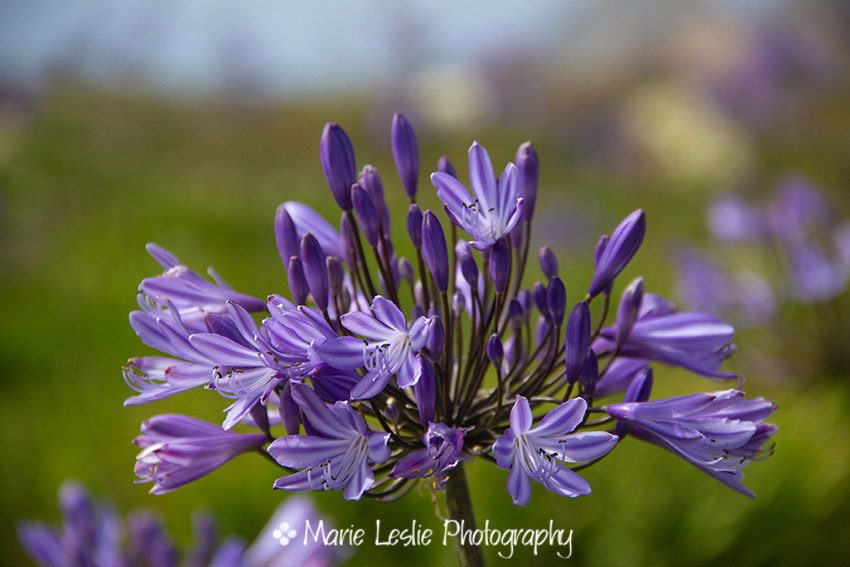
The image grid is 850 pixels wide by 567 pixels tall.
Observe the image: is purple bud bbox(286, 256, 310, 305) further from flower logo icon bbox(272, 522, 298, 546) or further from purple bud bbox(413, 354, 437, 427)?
flower logo icon bbox(272, 522, 298, 546)

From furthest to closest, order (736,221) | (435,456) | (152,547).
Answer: (736,221)
(152,547)
(435,456)

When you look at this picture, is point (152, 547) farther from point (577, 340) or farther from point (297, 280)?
point (577, 340)

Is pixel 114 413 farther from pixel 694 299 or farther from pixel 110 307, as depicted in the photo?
pixel 694 299

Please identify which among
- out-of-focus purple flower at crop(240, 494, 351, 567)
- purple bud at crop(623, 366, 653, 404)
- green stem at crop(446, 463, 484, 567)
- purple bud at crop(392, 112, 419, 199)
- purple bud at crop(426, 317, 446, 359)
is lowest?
out-of-focus purple flower at crop(240, 494, 351, 567)

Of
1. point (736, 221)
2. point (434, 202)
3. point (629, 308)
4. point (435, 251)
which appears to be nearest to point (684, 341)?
point (629, 308)

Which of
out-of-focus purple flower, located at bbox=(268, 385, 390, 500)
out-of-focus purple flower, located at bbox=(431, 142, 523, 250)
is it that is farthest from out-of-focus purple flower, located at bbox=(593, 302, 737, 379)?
out-of-focus purple flower, located at bbox=(268, 385, 390, 500)

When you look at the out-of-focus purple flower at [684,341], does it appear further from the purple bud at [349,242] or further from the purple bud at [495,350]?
the purple bud at [349,242]

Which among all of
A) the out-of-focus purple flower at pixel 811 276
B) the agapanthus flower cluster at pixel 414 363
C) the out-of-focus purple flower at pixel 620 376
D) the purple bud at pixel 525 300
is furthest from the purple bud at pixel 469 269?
the out-of-focus purple flower at pixel 811 276
